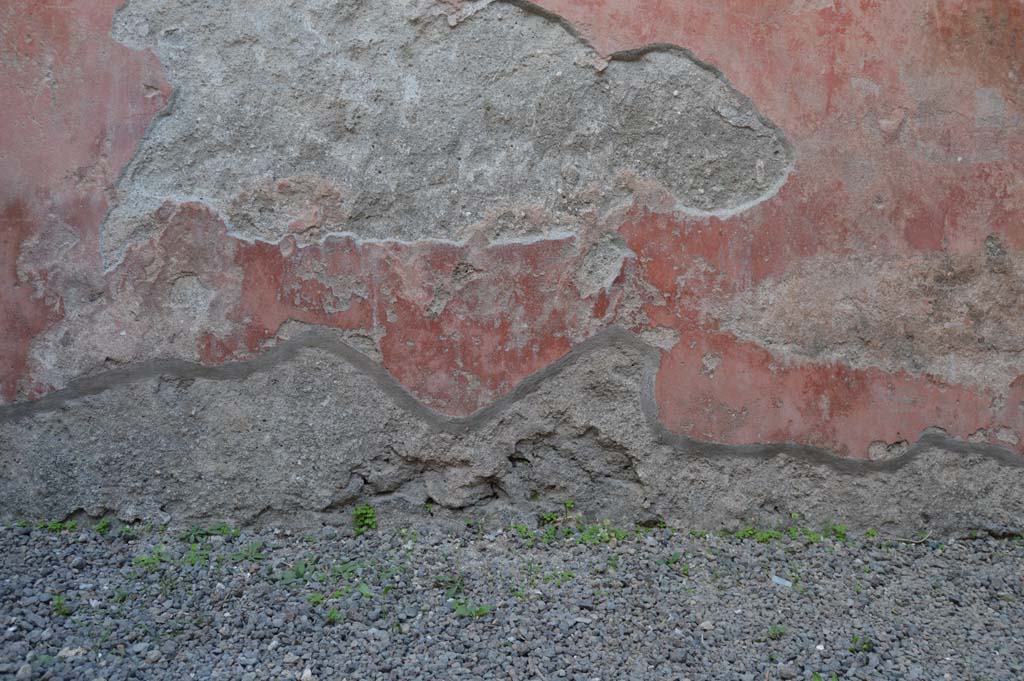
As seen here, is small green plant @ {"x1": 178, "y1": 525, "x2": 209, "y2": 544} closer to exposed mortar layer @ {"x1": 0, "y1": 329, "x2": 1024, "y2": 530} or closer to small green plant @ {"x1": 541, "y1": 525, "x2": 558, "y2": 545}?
exposed mortar layer @ {"x1": 0, "y1": 329, "x2": 1024, "y2": 530}

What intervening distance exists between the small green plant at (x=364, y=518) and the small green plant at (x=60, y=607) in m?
0.63

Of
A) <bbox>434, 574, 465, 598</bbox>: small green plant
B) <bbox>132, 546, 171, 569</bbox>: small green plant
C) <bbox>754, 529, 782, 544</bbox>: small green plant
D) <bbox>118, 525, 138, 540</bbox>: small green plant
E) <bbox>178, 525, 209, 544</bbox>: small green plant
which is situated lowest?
<bbox>118, 525, 138, 540</bbox>: small green plant

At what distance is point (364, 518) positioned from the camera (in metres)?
2.27

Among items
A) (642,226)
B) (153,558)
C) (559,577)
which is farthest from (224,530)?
(642,226)

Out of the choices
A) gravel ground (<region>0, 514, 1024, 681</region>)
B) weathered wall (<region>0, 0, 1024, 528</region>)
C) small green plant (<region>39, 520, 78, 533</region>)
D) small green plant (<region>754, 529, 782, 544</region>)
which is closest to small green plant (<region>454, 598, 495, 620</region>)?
gravel ground (<region>0, 514, 1024, 681</region>)

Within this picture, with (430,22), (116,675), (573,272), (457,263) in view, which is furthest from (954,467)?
(116,675)

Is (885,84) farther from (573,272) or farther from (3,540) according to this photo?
(3,540)

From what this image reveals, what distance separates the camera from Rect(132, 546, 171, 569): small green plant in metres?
2.07

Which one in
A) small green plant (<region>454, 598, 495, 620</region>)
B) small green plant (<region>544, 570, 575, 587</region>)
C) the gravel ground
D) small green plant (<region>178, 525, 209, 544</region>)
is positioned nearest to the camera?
the gravel ground

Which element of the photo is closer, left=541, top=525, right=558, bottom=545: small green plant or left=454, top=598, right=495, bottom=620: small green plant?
left=454, top=598, right=495, bottom=620: small green plant

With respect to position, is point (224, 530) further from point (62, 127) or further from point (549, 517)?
point (62, 127)

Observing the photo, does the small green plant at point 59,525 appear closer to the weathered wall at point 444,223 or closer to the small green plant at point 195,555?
the weathered wall at point 444,223

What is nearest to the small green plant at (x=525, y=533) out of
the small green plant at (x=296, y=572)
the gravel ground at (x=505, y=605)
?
the gravel ground at (x=505, y=605)

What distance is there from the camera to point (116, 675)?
171 cm
